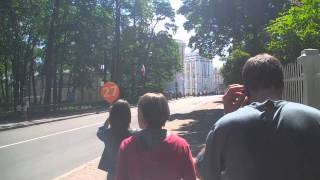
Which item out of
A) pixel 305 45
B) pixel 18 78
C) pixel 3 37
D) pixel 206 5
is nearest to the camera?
pixel 305 45

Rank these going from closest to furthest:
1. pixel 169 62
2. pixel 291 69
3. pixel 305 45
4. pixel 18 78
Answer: pixel 291 69 → pixel 305 45 → pixel 18 78 → pixel 169 62

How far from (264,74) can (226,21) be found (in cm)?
2879

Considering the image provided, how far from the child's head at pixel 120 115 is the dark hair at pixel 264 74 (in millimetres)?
2149

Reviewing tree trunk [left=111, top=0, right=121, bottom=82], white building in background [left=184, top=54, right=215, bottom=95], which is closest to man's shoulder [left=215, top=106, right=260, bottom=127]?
tree trunk [left=111, top=0, right=121, bottom=82]

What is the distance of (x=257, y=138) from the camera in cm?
266

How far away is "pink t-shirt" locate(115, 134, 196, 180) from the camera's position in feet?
11.4

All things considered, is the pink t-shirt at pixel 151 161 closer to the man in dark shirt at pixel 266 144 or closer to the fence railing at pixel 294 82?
the man in dark shirt at pixel 266 144

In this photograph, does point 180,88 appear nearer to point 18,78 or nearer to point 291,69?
point 18,78

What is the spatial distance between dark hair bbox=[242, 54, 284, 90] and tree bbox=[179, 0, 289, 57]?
22349 mm

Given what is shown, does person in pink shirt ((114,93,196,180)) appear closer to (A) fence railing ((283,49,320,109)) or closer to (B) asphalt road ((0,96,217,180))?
(A) fence railing ((283,49,320,109))

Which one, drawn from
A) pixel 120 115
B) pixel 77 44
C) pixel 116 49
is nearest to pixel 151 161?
pixel 120 115

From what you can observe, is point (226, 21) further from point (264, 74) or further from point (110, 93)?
point (264, 74)

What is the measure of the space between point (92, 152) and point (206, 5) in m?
18.3

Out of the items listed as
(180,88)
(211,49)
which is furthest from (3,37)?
(180,88)
